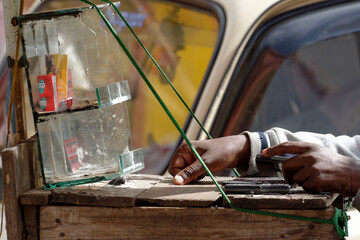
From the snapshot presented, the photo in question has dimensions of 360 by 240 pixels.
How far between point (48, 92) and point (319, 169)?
2.21 feet

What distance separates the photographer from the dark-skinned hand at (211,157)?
138 cm

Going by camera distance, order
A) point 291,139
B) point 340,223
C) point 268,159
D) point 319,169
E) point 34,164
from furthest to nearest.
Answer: point 291,139 < point 268,159 < point 34,164 < point 319,169 < point 340,223

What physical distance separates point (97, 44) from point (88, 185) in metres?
0.36

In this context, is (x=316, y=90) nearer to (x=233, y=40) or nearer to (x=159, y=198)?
(x=233, y=40)

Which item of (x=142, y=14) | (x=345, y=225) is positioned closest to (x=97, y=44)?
(x=345, y=225)

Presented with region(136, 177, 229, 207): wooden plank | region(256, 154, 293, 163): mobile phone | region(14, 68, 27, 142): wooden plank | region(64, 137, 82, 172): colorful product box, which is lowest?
region(136, 177, 229, 207): wooden plank

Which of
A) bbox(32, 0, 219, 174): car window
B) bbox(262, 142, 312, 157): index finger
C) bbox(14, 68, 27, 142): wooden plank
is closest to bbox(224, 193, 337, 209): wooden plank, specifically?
bbox(262, 142, 312, 157): index finger

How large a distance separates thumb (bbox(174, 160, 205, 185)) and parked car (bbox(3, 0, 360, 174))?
1.37 metres

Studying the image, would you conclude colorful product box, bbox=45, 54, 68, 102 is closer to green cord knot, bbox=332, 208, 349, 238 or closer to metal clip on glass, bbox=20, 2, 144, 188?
metal clip on glass, bbox=20, 2, 144, 188

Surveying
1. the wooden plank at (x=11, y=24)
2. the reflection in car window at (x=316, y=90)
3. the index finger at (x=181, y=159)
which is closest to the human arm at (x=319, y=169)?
the index finger at (x=181, y=159)

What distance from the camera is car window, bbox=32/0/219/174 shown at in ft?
9.47

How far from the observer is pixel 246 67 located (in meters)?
2.79

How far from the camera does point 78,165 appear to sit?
1.29m

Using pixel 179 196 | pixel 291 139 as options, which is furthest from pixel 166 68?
pixel 179 196
